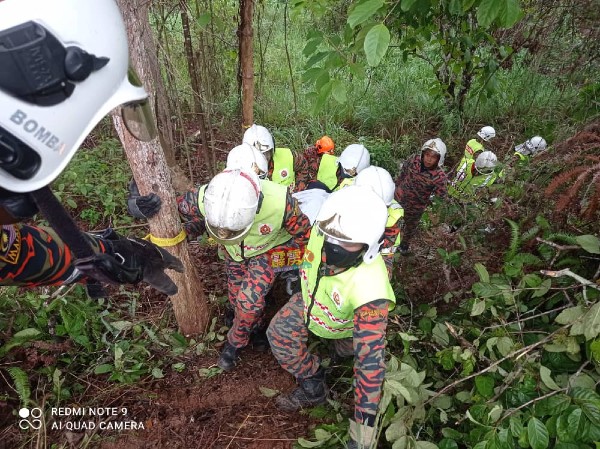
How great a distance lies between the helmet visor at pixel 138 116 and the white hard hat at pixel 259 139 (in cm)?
228

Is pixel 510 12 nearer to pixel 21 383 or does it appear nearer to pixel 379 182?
pixel 379 182

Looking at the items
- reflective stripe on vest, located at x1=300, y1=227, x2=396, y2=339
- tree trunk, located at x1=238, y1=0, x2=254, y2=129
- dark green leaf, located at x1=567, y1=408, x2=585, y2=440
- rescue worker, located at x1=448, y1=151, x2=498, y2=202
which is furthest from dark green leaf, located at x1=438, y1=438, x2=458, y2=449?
tree trunk, located at x1=238, y1=0, x2=254, y2=129

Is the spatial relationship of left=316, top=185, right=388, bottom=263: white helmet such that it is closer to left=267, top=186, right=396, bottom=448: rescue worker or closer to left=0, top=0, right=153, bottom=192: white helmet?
left=267, top=186, right=396, bottom=448: rescue worker

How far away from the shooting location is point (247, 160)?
3385 millimetres

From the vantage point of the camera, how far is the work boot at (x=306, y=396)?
2.77 m

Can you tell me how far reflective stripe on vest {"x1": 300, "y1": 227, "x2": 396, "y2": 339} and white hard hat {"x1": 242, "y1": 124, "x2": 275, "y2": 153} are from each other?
1.80 meters

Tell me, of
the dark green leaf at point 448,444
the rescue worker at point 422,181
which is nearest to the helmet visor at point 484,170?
the rescue worker at point 422,181

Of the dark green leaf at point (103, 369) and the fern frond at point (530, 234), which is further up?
the fern frond at point (530, 234)

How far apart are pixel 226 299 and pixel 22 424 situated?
1689mm

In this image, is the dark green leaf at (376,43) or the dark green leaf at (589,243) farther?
the dark green leaf at (589,243)

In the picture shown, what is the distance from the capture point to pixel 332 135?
6824mm

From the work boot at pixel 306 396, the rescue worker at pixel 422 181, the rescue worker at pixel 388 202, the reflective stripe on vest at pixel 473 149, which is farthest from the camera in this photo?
the reflective stripe on vest at pixel 473 149

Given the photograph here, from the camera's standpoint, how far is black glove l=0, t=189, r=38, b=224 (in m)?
1.29

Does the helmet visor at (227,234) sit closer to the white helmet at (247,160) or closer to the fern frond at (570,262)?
the white helmet at (247,160)
